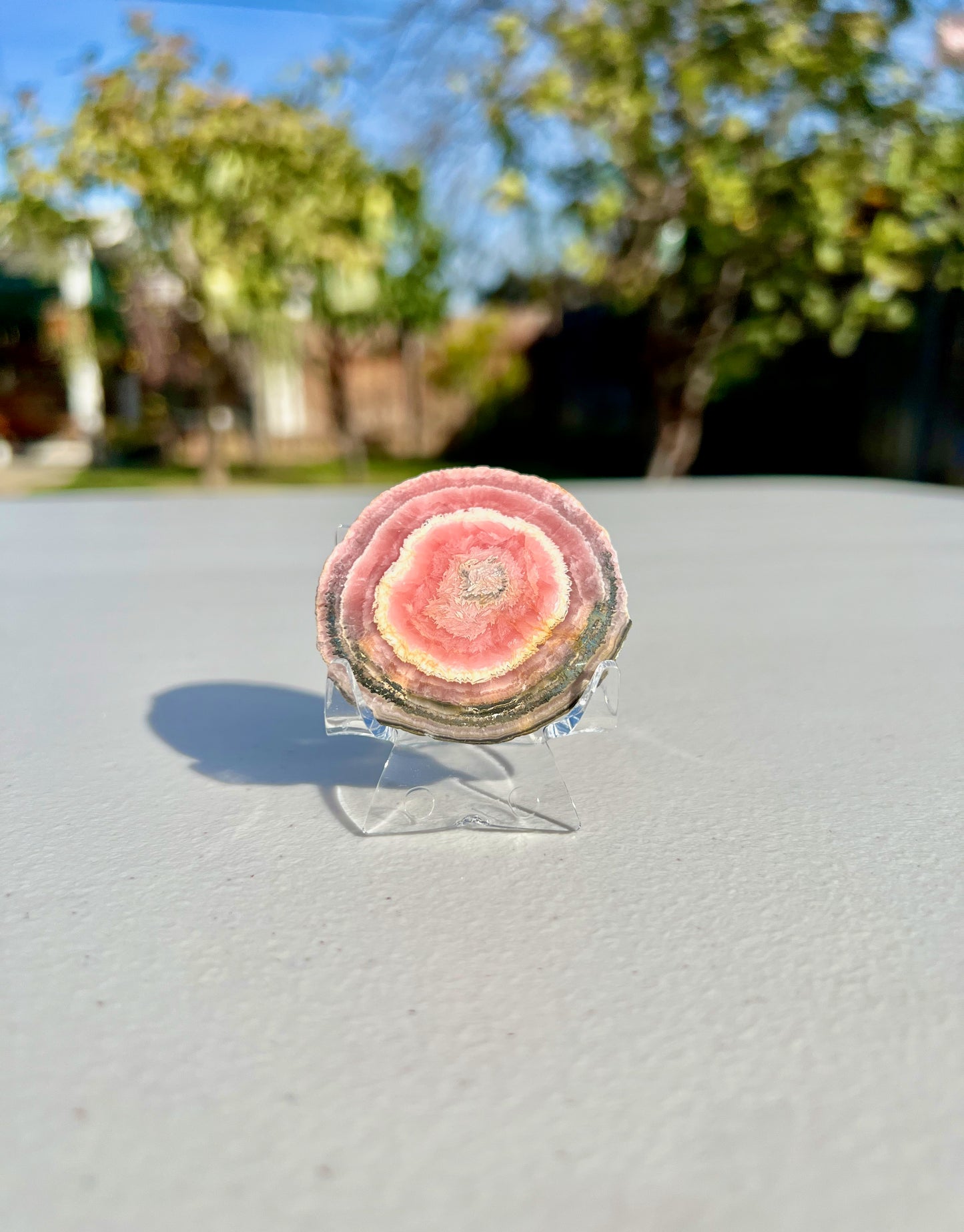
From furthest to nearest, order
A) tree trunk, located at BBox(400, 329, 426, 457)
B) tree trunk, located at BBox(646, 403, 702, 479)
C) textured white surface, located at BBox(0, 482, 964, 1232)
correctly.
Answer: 1. tree trunk, located at BBox(400, 329, 426, 457)
2. tree trunk, located at BBox(646, 403, 702, 479)
3. textured white surface, located at BBox(0, 482, 964, 1232)

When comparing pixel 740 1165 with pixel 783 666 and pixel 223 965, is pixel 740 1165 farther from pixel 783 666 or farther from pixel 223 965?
pixel 783 666

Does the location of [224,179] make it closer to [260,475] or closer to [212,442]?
[212,442]

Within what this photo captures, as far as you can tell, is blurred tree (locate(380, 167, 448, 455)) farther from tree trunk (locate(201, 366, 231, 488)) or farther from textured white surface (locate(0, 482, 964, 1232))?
textured white surface (locate(0, 482, 964, 1232))

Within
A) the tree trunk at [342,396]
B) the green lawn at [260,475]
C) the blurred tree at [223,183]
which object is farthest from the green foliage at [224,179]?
the green lawn at [260,475]

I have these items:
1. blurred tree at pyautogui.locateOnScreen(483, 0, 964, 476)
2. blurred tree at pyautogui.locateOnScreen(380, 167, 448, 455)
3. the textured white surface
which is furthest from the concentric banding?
blurred tree at pyautogui.locateOnScreen(380, 167, 448, 455)

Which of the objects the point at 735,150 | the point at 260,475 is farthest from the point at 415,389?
the point at 735,150

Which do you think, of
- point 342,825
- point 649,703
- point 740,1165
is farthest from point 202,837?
point 649,703
